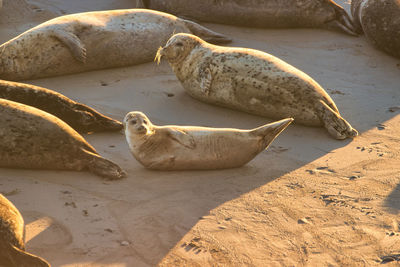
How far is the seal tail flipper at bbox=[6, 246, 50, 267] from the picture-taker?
10.0 ft

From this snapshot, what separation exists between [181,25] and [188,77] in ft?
5.06

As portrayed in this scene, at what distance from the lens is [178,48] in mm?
6137

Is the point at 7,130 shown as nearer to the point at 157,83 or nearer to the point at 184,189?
the point at 184,189

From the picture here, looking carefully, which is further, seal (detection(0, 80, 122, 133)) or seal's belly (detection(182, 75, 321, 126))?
seal's belly (detection(182, 75, 321, 126))

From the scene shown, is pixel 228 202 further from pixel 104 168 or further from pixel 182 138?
pixel 104 168

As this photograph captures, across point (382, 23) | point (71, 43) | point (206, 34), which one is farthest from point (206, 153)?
point (382, 23)

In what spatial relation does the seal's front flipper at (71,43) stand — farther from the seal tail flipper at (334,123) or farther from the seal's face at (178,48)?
the seal tail flipper at (334,123)

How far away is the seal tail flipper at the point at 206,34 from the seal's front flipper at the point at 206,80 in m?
1.70

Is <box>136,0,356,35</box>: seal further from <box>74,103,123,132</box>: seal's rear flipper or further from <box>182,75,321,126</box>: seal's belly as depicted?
<box>74,103,123,132</box>: seal's rear flipper

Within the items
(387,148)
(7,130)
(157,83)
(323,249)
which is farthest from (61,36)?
(323,249)

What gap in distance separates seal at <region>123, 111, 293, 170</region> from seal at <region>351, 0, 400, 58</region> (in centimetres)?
360

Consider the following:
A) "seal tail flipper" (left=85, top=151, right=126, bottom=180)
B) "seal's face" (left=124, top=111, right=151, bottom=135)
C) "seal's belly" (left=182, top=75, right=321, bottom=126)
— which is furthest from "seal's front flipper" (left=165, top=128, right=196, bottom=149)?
"seal's belly" (left=182, top=75, right=321, bottom=126)

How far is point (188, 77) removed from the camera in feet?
20.2

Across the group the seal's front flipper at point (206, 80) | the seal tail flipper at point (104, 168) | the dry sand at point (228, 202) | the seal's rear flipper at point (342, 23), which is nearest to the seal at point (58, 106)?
the dry sand at point (228, 202)
